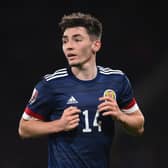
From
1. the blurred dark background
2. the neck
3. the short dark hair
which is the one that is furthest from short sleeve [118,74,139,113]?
the blurred dark background

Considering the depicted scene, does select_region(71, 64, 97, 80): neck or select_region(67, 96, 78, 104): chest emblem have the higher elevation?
select_region(71, 64, 97, 80): neck

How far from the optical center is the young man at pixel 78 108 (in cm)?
259

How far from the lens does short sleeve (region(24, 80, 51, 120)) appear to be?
2607mm

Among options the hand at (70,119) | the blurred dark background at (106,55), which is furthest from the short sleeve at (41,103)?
the blurred dark background at (106,55)

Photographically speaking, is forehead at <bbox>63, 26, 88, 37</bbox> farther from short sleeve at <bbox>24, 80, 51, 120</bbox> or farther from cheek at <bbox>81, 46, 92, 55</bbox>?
short sleeve at <bbox>24, 80, 51, 120</bbox>

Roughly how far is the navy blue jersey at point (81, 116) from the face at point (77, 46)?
0.29 ft

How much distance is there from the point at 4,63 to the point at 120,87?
1873 mm

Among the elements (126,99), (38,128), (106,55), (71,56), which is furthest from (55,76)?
(106,55)

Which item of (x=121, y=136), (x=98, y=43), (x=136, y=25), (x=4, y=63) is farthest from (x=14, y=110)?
(x=98, y=43)

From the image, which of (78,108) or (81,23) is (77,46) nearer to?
(81,23)

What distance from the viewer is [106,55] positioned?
176 inches

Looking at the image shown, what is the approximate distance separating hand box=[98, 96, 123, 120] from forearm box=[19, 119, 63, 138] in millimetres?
196

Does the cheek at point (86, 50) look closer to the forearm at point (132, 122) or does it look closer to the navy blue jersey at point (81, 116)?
the navy blue jersey at point (81, 116)

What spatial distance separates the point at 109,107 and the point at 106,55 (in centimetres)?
198
